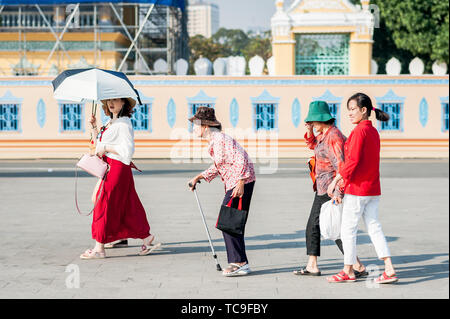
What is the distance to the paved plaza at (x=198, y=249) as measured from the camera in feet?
22.8

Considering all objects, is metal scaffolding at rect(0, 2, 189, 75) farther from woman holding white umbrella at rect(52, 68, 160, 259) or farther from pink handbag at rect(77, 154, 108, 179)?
pink handbag at rect(77, 154, 108, 179)

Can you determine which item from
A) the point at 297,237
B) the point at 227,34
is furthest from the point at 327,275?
the point at 227,34

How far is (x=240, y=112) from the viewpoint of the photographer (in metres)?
27.1

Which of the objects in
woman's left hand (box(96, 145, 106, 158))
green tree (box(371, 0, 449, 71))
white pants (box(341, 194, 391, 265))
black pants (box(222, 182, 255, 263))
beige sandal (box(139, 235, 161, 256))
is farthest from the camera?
green tree (box(371, 0, 449, 71))

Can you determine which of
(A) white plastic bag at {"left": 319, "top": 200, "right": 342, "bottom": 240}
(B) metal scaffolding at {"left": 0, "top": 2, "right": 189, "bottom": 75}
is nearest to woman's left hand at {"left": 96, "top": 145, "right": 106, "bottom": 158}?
(A) white plastic bag at {"left": 319, "top": 200, "right": 342, "bottom": 240}

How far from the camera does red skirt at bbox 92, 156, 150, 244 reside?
8523 mm

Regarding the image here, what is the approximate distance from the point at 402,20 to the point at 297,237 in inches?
855

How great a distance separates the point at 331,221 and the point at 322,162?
569mm

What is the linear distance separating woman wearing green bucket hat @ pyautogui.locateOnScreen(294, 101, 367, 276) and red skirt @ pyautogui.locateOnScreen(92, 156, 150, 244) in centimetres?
206

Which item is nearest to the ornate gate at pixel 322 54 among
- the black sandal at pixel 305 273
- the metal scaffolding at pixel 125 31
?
the metal scaffolding at pixel 125 31

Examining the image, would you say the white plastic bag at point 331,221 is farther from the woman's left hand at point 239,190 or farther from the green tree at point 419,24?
the green tree at point 419,24

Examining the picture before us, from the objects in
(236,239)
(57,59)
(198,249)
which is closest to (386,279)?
(236,239)

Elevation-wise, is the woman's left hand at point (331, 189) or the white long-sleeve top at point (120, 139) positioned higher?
the white long-sleeve top at point (120, 139)

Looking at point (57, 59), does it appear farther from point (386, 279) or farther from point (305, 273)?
point (386, 279)
